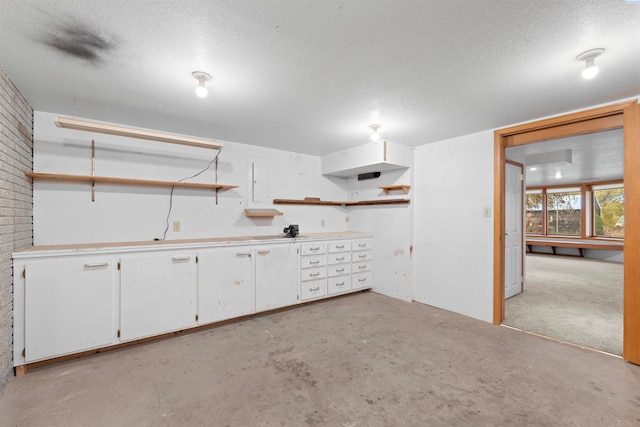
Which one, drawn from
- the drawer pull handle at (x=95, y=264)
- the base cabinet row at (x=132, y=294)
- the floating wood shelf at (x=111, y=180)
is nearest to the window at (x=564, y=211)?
the base cabinet row at (x=132, y=294)

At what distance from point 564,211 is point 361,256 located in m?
8.24

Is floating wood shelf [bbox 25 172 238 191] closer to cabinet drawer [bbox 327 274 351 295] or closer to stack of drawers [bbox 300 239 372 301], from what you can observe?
stack of drawers [bbox 300 239 372 301]

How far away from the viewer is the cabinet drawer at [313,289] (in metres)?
3.75

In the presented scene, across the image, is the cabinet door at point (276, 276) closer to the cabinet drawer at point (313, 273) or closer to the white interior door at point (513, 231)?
the cabinet drawer at point (313, 273)

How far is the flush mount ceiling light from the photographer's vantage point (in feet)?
5.63

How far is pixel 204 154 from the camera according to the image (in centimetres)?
361

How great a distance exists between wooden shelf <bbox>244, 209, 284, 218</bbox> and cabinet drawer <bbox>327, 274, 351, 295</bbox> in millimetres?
1273

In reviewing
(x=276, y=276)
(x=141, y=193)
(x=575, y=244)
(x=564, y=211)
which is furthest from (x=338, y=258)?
(x=564, y=211)

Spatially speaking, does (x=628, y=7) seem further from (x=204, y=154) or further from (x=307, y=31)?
(x=204, y=154)

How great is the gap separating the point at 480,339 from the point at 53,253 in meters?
4.05

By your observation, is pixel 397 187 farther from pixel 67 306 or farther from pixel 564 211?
pixel 564 211

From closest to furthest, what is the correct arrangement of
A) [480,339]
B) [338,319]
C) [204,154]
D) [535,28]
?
[535,28]
[480,339]
[338,319]
[204,154]

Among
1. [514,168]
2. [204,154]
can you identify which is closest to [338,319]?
[204,154]

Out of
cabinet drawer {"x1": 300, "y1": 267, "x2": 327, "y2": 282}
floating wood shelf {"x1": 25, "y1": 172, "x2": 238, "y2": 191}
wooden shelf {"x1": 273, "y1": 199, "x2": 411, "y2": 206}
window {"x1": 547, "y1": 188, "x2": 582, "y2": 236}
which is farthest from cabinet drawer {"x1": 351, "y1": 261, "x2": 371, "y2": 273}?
window {"x1": 547, "y1": 188, "x2": 582, "y2": 236}
